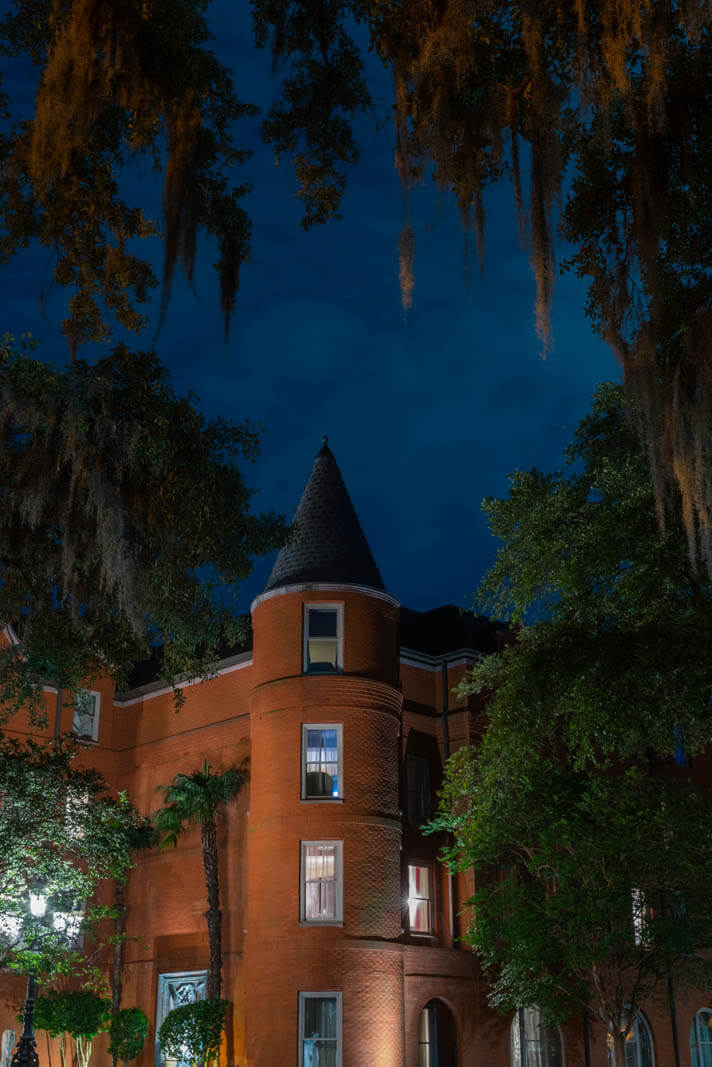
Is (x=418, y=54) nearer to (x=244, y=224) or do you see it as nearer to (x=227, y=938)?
(x=244, y=224)

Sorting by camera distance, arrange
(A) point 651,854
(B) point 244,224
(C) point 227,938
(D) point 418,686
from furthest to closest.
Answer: (D) point 418,686 → (C) point 227,938 → (A) point 651,854 → (B) point 244,224

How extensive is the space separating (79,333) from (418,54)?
16.3 ft

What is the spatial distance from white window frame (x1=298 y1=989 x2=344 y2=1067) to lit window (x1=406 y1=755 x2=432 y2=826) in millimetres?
4964

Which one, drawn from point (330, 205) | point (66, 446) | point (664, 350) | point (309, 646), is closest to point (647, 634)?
point (664, 350)

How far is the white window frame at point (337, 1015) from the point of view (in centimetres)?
2302

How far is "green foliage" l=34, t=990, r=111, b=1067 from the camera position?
24.7 meters

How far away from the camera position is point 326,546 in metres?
27.4

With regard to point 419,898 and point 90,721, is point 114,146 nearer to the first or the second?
point 419,898

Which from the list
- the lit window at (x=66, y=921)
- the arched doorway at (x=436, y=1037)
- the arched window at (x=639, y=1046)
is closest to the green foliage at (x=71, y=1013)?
the lit window at (x=66, y=921)

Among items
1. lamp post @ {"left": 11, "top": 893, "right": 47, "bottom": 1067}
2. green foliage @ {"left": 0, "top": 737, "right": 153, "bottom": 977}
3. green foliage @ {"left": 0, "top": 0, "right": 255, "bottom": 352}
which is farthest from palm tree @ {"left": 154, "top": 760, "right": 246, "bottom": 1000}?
green foliage @ {"left": 0, "top": 0, "right": 255, "bottom": 352}

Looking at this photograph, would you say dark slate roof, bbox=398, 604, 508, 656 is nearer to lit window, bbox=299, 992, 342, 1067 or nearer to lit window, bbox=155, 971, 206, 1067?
lit window, bbox=299, 992, 342, 1067

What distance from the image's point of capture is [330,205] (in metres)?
10.6

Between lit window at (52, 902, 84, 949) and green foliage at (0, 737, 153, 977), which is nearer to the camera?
green foliage at (0, 737, 153, 977)

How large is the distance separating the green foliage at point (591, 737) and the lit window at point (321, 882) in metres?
2.38
